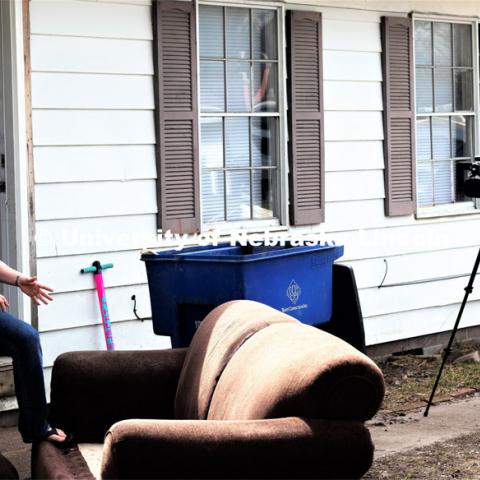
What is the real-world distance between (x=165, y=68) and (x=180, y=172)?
708 mm

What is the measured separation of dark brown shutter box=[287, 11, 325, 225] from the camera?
8312 millimetres

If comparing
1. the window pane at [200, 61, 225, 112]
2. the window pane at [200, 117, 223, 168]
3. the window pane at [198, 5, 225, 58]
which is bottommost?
the window pane at [200, 117, 223, 168]

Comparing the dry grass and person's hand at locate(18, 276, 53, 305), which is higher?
person's hand at locate(18, 276, 53, 305)

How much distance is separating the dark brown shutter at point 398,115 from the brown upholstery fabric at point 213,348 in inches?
167

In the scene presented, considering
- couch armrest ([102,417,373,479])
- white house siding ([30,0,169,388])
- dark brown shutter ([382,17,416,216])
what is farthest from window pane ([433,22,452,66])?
couch armrest ([102,417,373,479])

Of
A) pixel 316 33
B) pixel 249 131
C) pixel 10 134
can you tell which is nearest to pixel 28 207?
pixel 10 134

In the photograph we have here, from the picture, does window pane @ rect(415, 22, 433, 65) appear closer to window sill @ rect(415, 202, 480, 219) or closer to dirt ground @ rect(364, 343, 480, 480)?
window sill @ rect(415, 202, 480, 219)

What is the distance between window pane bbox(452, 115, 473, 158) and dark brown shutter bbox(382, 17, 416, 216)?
0.72m

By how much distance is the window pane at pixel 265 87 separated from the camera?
822 cm

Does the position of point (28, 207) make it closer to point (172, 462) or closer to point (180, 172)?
point (180, 172)

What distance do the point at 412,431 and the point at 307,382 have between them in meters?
3.59

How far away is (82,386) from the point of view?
4988 millimetres

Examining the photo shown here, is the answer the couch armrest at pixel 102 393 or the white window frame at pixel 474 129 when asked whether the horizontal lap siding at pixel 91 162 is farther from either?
the white window frame at pixel 474 129

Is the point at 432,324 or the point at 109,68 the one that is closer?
the point at 109,68
